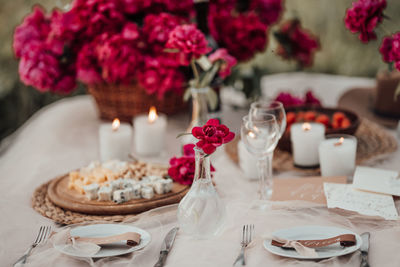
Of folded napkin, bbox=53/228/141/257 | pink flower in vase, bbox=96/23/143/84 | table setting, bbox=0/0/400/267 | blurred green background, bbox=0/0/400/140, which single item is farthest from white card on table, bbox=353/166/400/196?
blurred green background, bbox=0/0/400/140

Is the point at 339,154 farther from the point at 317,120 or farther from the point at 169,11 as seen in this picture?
the point at 169,11

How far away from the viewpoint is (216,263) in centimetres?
91

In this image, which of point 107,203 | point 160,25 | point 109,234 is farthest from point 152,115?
point 109,234

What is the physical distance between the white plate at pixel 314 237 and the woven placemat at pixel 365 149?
0.44 m

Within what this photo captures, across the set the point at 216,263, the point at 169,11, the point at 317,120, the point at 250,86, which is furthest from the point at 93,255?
the point at 250,86

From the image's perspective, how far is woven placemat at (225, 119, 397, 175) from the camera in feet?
4.71

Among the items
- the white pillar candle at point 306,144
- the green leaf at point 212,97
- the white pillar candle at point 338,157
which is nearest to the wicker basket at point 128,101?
the green leaf at point 212,97

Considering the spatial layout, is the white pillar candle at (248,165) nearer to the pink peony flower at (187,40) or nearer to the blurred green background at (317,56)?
the pink peony flower at (187,40)

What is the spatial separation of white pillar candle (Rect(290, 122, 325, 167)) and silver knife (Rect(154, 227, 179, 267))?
1.71ft

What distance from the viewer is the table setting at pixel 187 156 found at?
3.11 ft

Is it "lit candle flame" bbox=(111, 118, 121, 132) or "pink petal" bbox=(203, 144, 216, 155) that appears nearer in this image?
"pink petal" bbox=(203, 144, 216, 155)

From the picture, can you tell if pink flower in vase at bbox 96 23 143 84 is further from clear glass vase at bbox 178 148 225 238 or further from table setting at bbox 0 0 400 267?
clear glass vase at bbox 178 148 225 238

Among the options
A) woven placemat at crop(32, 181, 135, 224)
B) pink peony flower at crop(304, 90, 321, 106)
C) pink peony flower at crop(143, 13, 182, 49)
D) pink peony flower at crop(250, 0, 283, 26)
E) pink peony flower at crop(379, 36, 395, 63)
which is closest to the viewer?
woven placemat at crop(32, 181, 135, 224)

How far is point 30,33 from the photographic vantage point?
173 centimetres
